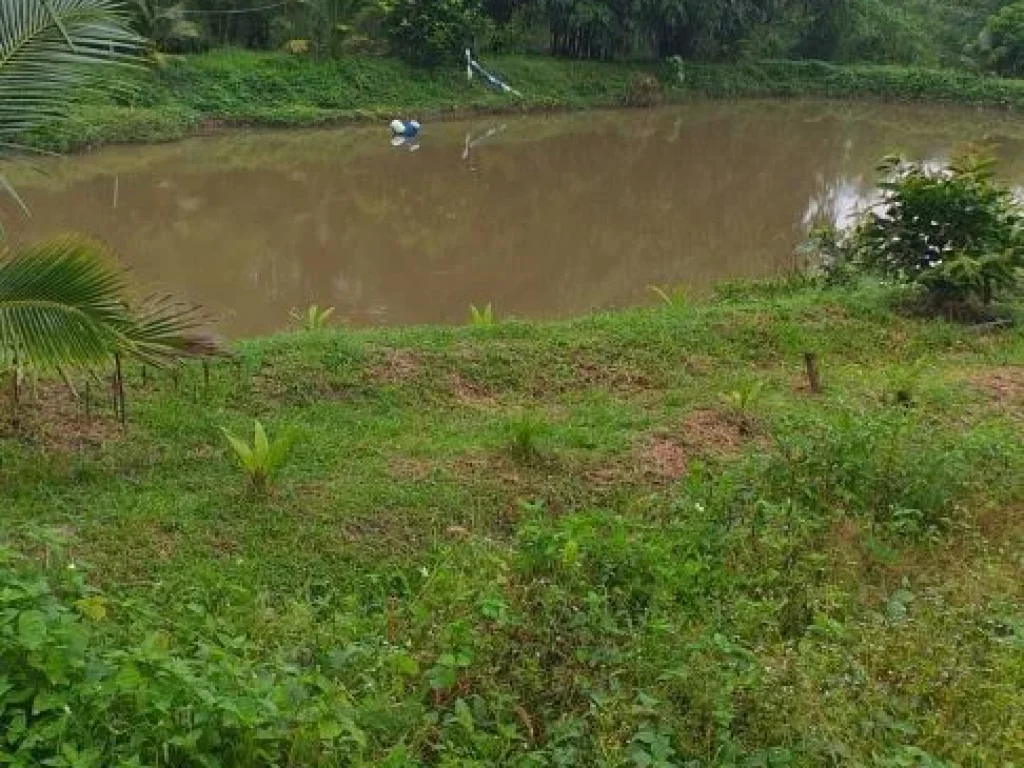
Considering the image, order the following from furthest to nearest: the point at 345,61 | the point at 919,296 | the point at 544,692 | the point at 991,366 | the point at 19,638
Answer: the point at 345,61
the point at 919,296
the point at 991,366
the point at 544,692
the point at 19,638

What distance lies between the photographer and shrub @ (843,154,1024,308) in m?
7.30

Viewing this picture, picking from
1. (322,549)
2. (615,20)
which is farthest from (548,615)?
(615,20)

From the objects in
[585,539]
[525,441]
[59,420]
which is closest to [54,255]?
[59,420]

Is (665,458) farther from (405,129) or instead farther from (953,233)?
(405,129)

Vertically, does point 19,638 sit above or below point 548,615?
above

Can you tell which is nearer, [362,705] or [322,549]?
[362,705]

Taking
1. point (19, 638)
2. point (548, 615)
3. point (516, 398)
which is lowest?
point (516, 398)

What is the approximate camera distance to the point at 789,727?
2773mm

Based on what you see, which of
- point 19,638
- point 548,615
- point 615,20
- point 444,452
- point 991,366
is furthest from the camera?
point 615,20

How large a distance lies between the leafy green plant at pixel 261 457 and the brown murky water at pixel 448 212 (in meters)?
2.93

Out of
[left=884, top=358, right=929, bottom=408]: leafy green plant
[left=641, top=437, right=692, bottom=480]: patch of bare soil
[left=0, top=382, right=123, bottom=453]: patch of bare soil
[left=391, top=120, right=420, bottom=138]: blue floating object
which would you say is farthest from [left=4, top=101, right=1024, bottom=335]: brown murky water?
[left=884, top=358, right=929, bottom=408]: leafy green plant

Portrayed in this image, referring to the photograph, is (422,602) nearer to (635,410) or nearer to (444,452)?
(444,452)

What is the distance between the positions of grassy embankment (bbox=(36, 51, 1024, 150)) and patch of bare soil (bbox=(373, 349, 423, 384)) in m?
9.18

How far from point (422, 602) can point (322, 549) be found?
75 centimetres
